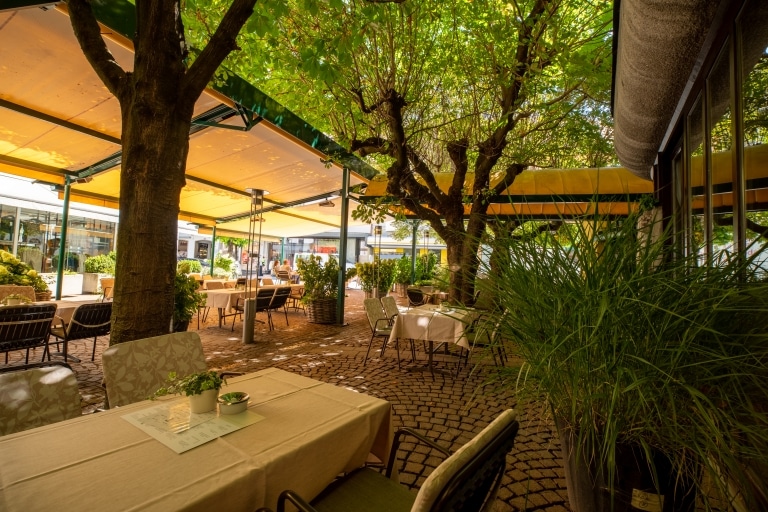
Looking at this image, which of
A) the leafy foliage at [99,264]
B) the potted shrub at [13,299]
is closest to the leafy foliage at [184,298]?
the potted shrub at [13,299]

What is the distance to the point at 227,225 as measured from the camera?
13297mm

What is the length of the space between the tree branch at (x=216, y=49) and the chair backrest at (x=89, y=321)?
3.38m

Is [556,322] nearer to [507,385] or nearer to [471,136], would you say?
[507,385]

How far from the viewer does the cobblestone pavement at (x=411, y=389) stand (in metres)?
2.24

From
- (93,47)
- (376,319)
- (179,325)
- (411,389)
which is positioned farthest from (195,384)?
(179,325)

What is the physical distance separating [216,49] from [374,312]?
3.73 m

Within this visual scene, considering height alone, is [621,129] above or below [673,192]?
above

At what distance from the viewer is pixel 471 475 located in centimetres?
96

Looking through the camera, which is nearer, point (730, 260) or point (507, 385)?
point (730, 260)

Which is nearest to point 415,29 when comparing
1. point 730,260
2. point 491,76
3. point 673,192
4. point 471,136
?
point 491,76

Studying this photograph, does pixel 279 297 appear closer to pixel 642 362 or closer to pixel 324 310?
pixel 324 310

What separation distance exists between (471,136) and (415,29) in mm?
2269

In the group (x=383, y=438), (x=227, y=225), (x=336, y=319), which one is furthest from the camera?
(x=227, y=225)

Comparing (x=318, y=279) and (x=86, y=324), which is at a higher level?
(x=318, y=279)
